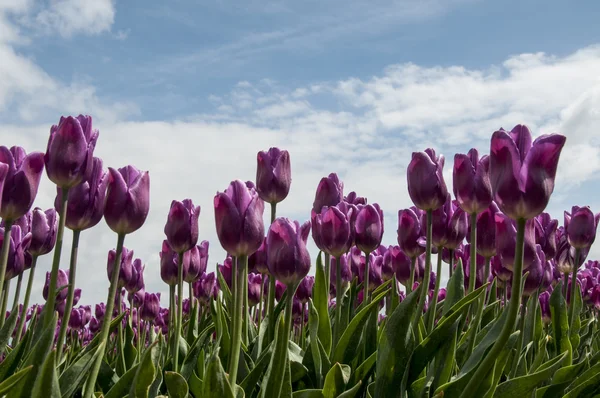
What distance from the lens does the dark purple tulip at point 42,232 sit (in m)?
2.77

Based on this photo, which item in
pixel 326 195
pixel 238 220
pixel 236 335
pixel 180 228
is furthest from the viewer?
pixel 326 195

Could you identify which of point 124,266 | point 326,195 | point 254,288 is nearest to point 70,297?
point 326,195

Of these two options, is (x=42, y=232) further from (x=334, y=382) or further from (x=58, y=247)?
(x=334, y=382)

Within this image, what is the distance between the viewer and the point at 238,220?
1992 mm

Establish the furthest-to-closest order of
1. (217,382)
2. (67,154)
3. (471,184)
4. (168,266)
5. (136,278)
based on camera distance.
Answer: (136,278), (168,266), (471,184), (67,154), (217,382)

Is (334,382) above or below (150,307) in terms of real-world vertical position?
below

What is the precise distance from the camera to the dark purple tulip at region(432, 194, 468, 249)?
300cm

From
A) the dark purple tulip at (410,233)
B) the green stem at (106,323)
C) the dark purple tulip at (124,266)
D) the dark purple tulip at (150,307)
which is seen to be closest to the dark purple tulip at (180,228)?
the green stem at (106,323)

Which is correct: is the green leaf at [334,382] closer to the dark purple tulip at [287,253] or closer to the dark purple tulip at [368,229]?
the dark purple tulip at [287,253]

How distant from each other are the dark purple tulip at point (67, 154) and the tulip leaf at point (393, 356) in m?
1.19

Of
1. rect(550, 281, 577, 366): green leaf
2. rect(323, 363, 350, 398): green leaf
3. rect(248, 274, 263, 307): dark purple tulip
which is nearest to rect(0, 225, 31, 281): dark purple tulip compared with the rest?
rect(323, 363, 350, 398): green leaf

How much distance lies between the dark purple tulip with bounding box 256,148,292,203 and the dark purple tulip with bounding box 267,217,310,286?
39.1 inches

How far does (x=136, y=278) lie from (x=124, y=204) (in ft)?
7.62

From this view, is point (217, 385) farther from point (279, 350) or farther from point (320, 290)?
point (320, 290)
